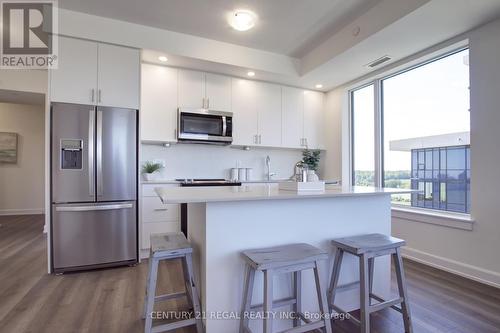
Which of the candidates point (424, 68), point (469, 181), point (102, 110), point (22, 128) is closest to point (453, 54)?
point (424, 68)

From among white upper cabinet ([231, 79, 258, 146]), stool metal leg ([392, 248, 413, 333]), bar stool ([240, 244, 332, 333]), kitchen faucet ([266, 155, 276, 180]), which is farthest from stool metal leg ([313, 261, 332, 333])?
kitchen faucet ([266, 155, 276, 180])

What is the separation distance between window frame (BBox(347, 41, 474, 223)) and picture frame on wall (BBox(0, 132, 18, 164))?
7019mm

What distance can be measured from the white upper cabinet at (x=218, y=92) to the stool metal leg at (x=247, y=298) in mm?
2742

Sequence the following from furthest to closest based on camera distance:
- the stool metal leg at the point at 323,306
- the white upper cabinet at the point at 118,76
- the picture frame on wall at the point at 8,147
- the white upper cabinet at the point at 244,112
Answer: the picture frame on wall at the point at 8,147, the white upper cabinet at the point at 244,112, the white upper cabinet at the point at 118,76, the stool metal leg at the point at 323,306

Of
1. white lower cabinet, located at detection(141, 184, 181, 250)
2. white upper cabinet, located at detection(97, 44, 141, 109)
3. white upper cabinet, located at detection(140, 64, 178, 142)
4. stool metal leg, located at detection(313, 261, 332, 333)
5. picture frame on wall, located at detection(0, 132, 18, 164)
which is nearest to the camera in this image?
stool metal leg, located at detection(313, 261, 332, 333)

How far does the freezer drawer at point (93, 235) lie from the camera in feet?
8.48

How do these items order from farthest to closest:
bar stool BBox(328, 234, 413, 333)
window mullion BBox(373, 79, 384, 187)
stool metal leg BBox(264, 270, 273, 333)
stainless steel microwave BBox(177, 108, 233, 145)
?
window mullion BBox(373, 79, 384, 187), stainless steel microwave BBox(177, 108, 233, 145), bar stool BBox(328, 234, 413, 333), stool metal leg BBox(264, 270, 273, 333)

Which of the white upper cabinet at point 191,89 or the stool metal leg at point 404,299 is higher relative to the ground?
the white upper cabinet at point 191,89

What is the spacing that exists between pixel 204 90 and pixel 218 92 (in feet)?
0.69

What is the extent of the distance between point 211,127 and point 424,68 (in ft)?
9.34

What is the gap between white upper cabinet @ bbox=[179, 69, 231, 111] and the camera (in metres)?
3.60

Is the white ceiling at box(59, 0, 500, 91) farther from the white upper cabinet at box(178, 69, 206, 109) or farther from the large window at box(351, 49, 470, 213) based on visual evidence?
the large window at box(351, 49, 470, 213)

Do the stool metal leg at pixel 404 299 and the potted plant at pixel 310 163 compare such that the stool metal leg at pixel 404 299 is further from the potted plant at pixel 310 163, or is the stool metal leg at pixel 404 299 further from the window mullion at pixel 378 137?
the window mullion at pixel 378 137

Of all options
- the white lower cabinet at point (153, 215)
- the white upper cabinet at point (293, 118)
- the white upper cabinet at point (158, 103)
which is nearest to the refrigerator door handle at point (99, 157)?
the white lower cabinet at point (153, 215)
